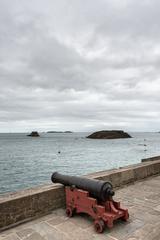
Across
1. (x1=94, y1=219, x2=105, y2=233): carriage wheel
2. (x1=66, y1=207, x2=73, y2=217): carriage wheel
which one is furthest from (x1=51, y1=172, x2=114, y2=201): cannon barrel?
(x1=66, y1=207, x2=73, y2=217): carriage wheel

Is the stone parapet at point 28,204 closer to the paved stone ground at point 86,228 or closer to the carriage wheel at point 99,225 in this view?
the paved stone ground at point 86,228

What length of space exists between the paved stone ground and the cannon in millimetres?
160

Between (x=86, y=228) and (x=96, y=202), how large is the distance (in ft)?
1.63

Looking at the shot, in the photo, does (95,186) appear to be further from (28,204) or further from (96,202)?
(28,204)

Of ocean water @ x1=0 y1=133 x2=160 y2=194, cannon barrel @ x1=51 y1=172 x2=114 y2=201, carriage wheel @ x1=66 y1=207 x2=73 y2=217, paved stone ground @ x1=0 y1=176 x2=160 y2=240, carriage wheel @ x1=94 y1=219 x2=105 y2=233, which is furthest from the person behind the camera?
ocean water @ x1=0 y1=133 x2=160 y2=194

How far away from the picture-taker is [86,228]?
166 inches

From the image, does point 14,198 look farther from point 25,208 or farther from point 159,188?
point 159,188

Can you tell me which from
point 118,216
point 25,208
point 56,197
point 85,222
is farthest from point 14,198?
point 118,216

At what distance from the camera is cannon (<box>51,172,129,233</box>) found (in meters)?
4.10

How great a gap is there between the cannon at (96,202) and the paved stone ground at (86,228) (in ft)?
0.53

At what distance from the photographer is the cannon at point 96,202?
4.10 metres

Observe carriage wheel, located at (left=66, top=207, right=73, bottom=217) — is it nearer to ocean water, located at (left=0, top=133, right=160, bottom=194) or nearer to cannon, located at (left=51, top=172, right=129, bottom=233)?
cannon, located at (left=51, top=172, right=129, bottom=233)

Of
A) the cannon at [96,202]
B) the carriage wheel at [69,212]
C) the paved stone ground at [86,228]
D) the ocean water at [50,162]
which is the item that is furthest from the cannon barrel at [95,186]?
the ocean water at [50,162]

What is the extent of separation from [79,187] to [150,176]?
4350 mm
